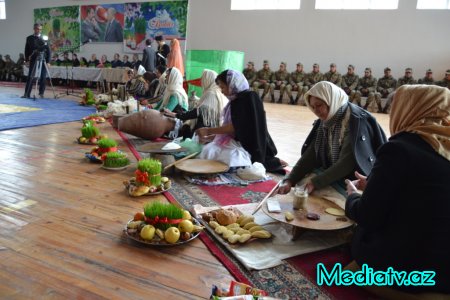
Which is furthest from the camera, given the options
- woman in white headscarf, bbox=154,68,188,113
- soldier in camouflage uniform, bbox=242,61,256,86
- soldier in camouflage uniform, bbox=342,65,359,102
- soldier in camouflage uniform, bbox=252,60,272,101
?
soldier in camouflage uniform, bbox=242,61,256,86

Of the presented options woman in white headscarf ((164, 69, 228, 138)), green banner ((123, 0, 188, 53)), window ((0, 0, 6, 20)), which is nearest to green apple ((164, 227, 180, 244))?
woman in white headscarf ((164, 69, 228, 138))

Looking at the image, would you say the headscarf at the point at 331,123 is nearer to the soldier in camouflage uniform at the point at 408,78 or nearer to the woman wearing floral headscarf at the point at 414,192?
the woman wearing floral headscarf at the point at 414,192

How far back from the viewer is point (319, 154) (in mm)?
2238

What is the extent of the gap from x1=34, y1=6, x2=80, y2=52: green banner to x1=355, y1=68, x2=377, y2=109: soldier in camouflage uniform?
32.2ft

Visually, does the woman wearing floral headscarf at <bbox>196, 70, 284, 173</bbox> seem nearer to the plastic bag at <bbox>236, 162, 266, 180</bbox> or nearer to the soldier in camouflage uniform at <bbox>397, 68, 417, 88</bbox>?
the plastic bag at <bbox>236, 162, 266, 180</bbox>

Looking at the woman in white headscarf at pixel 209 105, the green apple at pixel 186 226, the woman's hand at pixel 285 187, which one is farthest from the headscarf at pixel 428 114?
the woman in white headscarf at pixel 209 105

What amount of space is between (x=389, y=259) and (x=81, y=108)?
6.47 m

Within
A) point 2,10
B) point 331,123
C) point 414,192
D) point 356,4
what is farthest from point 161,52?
point 2,10

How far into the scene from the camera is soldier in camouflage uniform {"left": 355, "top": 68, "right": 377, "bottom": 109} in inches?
338

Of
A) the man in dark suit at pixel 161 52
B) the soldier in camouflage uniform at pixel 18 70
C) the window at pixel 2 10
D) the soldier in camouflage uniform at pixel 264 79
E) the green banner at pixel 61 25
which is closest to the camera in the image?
the man in dark suit at pixel 161 52

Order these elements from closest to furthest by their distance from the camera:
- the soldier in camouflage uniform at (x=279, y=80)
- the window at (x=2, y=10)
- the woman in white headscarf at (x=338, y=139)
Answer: the woman in white headscarf at (x=338, y=139) → the soldier in camouflage uniform at (x=279, y=80) → the window at (x=2, y=10)

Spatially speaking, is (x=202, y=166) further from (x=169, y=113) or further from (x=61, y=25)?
(x=61, y=25)

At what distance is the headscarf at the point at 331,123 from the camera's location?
6.70 feet

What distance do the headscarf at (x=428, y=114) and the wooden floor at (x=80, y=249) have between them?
962 millimetres
